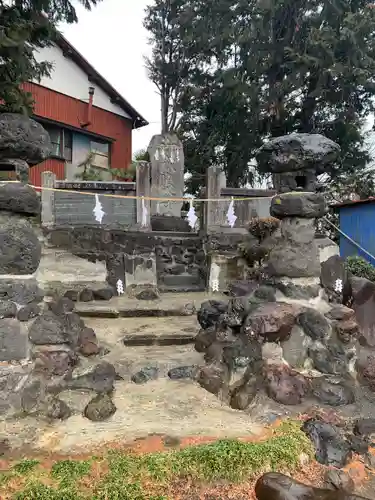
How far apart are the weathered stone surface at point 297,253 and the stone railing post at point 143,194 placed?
5.77 meters

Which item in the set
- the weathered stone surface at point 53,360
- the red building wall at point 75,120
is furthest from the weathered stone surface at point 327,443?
the red building wall at point 75,120

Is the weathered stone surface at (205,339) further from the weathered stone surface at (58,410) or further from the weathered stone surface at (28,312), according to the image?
the weathered stone surface at (28,312)

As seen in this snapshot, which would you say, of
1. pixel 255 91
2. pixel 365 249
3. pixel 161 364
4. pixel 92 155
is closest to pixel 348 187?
pixel 255 91

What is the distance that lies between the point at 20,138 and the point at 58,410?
93.4 inches

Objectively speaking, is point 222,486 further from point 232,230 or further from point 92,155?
point 92,155

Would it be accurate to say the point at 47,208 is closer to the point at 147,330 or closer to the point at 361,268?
the point at 147,330

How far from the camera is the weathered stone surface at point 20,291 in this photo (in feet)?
12.0

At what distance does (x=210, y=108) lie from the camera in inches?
728

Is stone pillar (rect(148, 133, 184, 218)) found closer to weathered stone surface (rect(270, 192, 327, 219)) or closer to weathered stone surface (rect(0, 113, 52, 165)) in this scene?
weathered stone surface (rect(270, 192, 327, 219))

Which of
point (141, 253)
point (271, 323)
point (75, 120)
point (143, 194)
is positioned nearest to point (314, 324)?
point (271, 323)

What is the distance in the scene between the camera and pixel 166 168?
462 inches

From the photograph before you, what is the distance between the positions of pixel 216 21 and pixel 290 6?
3.08 meters

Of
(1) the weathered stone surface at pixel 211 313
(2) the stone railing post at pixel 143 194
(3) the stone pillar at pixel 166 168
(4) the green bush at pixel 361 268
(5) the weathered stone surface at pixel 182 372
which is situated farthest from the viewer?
(3) the stone pillar at pixel 166 168

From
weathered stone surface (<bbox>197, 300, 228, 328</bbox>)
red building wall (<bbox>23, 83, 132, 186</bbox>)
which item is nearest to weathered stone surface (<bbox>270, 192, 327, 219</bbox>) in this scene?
weathered stone surface (<bbox>197, 300, 228, 328</bbox>)
